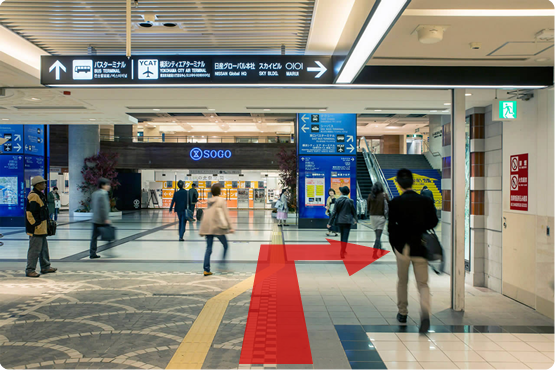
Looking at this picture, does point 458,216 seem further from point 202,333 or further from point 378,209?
point 378,209

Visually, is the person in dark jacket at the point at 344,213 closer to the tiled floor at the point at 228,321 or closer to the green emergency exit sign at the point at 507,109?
the tiled floor at the point at 228,321

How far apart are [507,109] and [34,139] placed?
593 inches

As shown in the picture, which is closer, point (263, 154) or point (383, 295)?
point (383, 295)

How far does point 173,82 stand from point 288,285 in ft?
10.5

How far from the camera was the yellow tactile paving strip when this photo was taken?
3.36 m

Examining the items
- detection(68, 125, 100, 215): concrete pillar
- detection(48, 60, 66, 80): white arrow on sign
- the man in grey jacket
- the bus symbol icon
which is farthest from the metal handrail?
detection(48, 60, 66, 80): white arrow on sign

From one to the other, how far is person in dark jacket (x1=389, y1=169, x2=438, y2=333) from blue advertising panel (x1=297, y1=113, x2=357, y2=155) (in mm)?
9500

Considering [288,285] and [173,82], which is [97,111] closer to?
[173,82]

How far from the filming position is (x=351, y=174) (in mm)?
13773

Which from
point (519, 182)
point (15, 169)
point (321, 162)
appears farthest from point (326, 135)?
point (15, 169)

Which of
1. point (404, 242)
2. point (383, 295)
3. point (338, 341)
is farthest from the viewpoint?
point (383, 295)

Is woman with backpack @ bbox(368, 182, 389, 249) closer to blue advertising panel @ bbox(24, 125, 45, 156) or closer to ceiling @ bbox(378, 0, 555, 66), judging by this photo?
ceiling @ bbox(378, 0, 555, 66)

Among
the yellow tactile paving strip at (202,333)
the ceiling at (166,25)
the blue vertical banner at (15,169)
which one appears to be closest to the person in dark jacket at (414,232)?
the yellow tactile paving strip at (202,333)

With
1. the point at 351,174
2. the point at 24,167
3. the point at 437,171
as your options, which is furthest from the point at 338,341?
the point at 437,171
